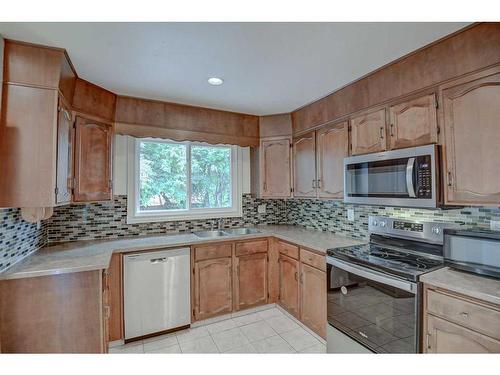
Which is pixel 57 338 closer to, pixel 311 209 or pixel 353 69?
pixel 311 209

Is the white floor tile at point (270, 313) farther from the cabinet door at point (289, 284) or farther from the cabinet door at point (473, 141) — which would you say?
the cabinet door at point (473, 141)

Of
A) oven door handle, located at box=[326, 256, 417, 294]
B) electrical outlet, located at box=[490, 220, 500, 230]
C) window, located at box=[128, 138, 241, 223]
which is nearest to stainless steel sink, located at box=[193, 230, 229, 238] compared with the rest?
window, located at box=[128, 138, 241, 223]

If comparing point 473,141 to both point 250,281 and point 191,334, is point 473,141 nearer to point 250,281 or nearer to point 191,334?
point 250,281

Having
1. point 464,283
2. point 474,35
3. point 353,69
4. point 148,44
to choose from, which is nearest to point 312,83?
point 353,69

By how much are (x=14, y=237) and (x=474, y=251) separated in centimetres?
302

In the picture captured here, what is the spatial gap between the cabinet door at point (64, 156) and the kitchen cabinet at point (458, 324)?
8.10ft

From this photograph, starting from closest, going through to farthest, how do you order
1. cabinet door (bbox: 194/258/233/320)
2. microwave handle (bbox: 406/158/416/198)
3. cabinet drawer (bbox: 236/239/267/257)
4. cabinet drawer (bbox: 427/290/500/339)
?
cabinet drawer (bbox: 427/290/500/339) → microwave handle (bbox: 406/158/416/198) → cabinet door (bbox: 194/258/233/320) → cabinet drawer (bbox: 236/239/267/257)

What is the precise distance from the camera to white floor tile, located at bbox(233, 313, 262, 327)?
8.57ft

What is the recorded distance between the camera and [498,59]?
1403 mm

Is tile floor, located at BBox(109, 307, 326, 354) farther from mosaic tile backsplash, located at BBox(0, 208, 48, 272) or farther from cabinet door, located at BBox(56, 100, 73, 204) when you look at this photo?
cabinet door, located at BBox(56, 100, 73, 204)

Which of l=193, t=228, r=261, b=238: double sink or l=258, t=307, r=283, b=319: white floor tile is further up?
Answer: l=193, t=228, r=261, b=238: double sink

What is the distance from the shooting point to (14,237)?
5.85ft

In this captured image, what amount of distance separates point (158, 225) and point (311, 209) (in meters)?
1.86

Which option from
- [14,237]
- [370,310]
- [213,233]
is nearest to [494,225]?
[370,310]
